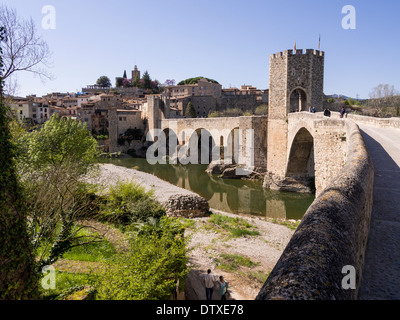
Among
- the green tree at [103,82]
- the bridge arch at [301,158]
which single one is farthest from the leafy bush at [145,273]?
the green tree at [103,82]

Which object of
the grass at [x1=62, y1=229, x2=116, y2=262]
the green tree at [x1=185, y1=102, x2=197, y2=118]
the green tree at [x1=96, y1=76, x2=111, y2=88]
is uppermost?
the green tree at [x1=96, y1=76, x2=111, y2=88]

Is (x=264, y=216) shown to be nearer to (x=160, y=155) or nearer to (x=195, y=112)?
(x=160, y=155)

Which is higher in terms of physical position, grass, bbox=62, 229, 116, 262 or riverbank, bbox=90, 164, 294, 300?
grass, bbox=62, 229, 116, 262

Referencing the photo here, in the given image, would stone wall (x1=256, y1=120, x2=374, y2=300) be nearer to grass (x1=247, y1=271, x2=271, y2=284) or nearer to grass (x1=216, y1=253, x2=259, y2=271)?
grass (x1=247, y1=271, x2=271, y2=284)

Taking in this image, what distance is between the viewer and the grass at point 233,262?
10.1m

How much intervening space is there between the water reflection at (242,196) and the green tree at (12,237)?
51.3ft

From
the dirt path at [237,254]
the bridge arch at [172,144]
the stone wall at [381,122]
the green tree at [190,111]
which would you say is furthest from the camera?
the green tree at [190,111]

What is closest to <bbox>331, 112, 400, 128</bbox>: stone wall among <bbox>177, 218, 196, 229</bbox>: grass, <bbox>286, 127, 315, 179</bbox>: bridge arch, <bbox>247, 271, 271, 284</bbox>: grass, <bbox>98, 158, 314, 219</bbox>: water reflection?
<bbox>286, 127, 315, 179</bbox>: bridge arch

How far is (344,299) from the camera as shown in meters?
2.13

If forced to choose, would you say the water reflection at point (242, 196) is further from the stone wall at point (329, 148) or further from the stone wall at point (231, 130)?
the stone wall at point (329, 148)

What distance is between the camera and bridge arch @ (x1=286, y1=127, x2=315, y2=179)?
2333cm

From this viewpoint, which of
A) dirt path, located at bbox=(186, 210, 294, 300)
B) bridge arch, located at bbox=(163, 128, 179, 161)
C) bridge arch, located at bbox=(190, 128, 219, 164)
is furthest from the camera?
bridge arch, located at bbox=(163, 128, 179, 161)

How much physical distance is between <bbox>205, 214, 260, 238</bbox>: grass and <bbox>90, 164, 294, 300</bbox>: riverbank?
5 cm
